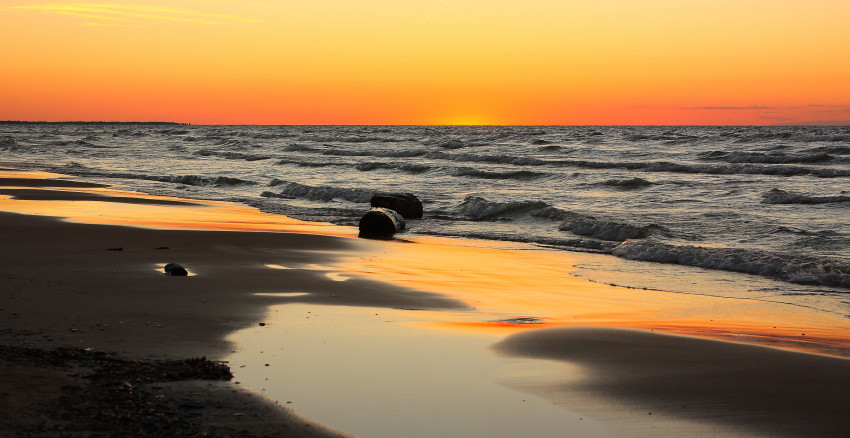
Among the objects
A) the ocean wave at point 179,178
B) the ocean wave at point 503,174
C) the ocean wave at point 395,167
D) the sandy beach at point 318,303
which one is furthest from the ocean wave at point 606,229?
the ocean wave at point 395,167

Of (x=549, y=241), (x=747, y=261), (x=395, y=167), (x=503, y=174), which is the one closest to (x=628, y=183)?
(x=503, y=174)

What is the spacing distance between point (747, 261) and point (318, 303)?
712 cm

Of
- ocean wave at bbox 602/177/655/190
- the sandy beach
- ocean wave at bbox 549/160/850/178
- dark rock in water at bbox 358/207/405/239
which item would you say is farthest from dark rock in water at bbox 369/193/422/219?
ocean wave at bbox 549/160/850/178

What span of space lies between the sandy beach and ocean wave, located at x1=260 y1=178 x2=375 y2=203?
35.9 ft

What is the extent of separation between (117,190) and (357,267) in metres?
15.4

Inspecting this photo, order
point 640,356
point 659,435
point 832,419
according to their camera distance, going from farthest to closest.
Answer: point 640,356 < point 832,419 < point 659,435

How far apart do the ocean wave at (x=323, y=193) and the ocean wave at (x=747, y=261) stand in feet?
38.2

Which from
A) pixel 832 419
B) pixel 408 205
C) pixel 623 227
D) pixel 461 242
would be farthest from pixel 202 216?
pixel 832 419

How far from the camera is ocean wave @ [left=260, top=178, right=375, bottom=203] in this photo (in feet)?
80.0

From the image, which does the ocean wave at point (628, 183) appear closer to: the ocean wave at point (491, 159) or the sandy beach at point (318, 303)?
the ocean wave at point (491, 159)

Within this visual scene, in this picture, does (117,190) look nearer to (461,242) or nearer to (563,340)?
(461,242)

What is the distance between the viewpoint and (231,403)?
470 cm

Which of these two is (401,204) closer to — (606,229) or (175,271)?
(606,229)

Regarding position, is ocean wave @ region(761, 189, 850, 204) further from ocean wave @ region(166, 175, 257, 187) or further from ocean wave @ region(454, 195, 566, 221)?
ocean wave @ region(166, 175, 257, 187)
